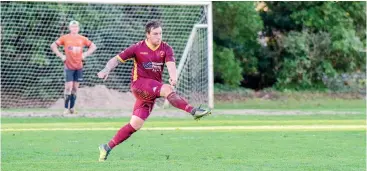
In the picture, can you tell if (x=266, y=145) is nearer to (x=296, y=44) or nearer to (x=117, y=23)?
(x=117, y=23)

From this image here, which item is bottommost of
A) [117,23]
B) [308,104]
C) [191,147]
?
[308,104]

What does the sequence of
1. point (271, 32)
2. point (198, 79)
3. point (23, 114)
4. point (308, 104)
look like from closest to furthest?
point (23, 114) < point (198, 79) < point (308, 104) < point (271, 32)

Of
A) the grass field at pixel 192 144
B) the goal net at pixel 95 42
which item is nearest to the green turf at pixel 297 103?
the goal net at pixel 95 42

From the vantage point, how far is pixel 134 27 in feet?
87.2

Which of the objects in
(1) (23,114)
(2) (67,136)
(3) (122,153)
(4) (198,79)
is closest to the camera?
(3) (122,153)

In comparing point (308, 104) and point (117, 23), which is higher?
point (117, 23)

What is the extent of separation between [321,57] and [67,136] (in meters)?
18.2

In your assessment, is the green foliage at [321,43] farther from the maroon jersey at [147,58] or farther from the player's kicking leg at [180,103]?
the player's kicking leg at [180,103]

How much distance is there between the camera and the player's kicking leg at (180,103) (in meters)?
10.0

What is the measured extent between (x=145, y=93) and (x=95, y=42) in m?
15.4

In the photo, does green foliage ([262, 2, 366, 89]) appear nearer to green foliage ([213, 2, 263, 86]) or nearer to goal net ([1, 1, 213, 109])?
green foliage ([213, 2, 263, 86])

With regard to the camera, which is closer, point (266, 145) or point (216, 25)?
point (266, 145)

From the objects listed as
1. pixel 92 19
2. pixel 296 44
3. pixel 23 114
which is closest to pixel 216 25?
pixel 296 44

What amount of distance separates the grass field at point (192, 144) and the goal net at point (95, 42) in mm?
5919
